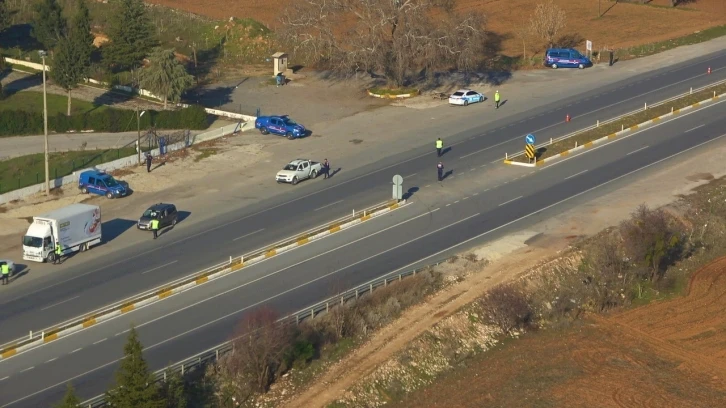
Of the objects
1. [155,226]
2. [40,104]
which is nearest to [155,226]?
[155,226]

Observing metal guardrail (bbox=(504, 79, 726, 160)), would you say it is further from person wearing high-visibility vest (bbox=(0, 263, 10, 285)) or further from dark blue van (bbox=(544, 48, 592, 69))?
person wearing high-visibility vest (bbox=(0, 263, 10, 285))

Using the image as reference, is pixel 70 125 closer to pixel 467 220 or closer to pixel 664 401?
pixel 467 220

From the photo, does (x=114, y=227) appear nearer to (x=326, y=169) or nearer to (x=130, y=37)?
(x=326, y=169)

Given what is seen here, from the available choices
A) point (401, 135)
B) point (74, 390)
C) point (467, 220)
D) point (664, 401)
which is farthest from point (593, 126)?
point (74, 390)

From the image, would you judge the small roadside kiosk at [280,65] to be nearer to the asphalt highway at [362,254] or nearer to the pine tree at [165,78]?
the pine tree at [165,78]

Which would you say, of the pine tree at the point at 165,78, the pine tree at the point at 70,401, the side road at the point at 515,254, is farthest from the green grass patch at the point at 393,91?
the pine tree at the point at 70,401

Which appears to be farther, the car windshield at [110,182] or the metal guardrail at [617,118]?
the metal guardrail at [617,118]

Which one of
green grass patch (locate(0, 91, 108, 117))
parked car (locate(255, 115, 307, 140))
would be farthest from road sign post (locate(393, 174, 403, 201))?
green grass patch (locate(0, 91, 108, 117))
